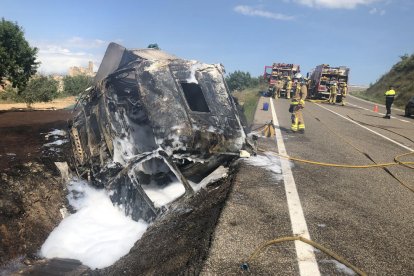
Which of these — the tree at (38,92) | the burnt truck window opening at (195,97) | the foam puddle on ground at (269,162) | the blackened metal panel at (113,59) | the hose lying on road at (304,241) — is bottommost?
the hose lying on road at (304,241)

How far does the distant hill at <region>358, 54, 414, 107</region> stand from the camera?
96.4ft

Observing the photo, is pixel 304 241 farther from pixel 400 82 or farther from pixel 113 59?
pixel 400 82

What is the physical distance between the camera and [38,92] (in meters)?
22.0

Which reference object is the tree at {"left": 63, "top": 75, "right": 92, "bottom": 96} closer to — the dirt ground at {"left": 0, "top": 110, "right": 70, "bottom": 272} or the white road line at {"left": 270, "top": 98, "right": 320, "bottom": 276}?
the dirt ground at {"left": 0, "top": 110, "right": 70, "bottom": 272}

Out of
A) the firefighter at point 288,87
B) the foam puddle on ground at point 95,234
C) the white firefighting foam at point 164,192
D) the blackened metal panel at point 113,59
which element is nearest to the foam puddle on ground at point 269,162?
the white firefighting foam at point 164,192

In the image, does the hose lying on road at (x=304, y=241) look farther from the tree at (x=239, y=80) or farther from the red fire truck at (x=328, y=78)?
the tree at (x=239, y=80)

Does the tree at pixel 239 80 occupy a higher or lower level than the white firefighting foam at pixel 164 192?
higher

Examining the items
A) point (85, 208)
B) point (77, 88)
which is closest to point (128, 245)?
point (85, 208)

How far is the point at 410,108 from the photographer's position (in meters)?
17.9

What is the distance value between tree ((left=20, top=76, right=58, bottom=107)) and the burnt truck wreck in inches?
657

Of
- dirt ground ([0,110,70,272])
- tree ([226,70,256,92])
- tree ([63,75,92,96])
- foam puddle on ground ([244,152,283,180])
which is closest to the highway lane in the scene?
foam puddle on ground ([244,152,283,180])

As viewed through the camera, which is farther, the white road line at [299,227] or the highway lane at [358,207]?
the highway lane at [358,207]

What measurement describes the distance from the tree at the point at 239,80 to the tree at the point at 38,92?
76.4ft

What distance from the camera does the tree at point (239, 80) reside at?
42.8 m
